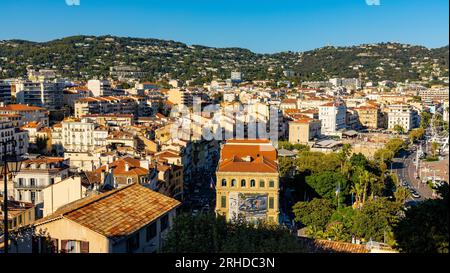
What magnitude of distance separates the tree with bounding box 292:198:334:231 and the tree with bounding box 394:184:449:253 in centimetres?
837

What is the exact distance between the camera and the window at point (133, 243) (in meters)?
4.41

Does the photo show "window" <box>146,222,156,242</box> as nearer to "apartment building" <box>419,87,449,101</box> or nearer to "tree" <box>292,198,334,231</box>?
"apartment building" <box>419,87,449,101</box>

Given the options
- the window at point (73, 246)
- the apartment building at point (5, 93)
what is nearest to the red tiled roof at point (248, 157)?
the window at point (73, 246)

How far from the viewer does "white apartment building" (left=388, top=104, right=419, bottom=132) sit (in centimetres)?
4069

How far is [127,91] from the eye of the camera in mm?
45812

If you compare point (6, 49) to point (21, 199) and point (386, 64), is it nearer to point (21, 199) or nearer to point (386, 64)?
point (386, 64)

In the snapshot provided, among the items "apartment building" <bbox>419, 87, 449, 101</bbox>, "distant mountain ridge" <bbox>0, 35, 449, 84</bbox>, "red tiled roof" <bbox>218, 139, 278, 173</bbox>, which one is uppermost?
"distant mountain ridge" <bbox>0, 35, 449, 84</bbox>

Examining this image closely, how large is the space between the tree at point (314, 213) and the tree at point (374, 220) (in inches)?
58.7

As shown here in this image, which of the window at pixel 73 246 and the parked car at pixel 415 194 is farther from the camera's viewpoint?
the parked car at pixel 415 194

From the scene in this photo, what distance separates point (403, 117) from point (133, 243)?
38802 millimetres

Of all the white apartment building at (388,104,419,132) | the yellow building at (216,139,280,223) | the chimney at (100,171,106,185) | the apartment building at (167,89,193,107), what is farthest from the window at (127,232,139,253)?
the white apartment building at (388,104,419,132)

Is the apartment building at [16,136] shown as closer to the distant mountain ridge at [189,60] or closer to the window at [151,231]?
the window at [151,231]

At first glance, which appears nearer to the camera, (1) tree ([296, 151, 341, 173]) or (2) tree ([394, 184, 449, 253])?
(2) tree ([394, 184, 449, 253])

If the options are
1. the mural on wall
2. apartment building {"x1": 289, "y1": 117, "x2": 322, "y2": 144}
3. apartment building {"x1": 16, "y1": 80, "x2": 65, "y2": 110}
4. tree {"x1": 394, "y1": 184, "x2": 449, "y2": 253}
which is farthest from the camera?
apartment building {"x1": 16, "y1": 80, "x2": 65, "y2": 110}
